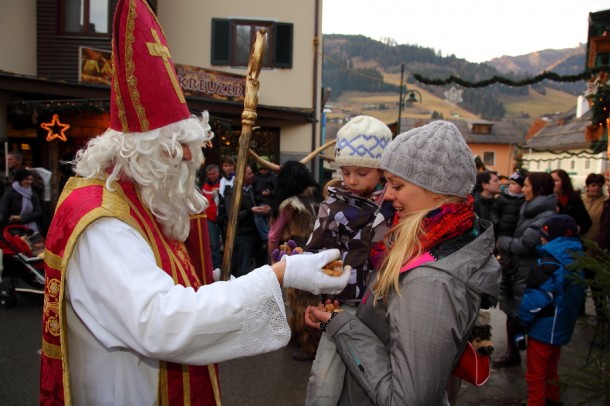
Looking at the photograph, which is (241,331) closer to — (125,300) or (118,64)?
(125,300)

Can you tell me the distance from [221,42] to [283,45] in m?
1.98

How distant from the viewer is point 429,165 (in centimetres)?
166

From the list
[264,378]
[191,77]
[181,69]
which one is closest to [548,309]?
[264,378]

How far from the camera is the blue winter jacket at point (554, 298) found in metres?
3.61

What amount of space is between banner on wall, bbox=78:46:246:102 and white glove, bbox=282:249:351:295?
1071cm

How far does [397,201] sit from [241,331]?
0.76 m

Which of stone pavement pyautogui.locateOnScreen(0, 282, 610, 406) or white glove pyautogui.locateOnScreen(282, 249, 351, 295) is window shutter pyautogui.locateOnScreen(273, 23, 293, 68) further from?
white glove pyautogui.locateOnScreen(282, 249, 351, 295)

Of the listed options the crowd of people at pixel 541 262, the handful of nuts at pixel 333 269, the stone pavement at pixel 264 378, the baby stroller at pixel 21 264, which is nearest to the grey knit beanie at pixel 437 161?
the handful of nuts at pixel 333 269

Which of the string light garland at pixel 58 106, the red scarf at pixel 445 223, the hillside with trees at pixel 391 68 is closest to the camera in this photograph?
the red scarf at pixel 445 223

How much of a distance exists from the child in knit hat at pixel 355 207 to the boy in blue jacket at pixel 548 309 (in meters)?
1.75

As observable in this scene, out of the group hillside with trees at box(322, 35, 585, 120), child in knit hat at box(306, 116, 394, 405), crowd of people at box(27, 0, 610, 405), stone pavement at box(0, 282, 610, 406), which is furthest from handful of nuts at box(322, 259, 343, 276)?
hillside with trees at box(322, 35, 585, 120)

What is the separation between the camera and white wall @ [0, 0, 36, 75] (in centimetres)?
1240

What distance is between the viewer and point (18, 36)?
12.7 metres

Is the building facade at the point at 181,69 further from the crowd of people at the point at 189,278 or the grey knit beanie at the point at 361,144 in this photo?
the crowd of people at the point at 189,278
